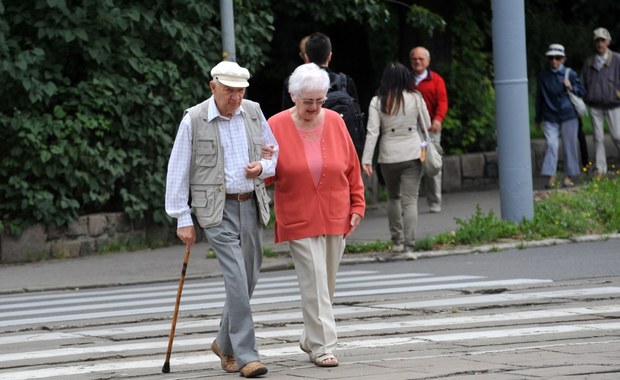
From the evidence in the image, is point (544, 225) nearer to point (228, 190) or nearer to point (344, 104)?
point (344, 104)

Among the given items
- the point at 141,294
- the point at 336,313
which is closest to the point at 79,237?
the point at 141,294

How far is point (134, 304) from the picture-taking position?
12.6m

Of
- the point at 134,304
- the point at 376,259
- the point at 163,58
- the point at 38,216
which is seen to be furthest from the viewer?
the point at 163,58

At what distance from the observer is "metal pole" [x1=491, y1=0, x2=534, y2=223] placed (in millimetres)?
16000

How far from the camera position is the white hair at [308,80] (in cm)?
848

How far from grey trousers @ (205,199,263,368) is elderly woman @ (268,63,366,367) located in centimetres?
31

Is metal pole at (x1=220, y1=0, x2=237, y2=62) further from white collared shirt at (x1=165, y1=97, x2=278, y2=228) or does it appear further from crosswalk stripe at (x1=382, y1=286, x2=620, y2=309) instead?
white collared shirt at (x1=165, y1=97, x2=278, y2=228)

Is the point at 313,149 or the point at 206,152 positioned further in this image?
the point at 313,149

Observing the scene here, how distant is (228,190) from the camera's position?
27.5 feet

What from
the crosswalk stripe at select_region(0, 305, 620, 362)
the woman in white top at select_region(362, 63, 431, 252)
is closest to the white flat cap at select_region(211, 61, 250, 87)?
the crosswalk stripe at select_region(0, 305, 620, 362)

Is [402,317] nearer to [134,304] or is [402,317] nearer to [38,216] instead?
A: [134,304]

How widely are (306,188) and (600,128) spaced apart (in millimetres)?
12592

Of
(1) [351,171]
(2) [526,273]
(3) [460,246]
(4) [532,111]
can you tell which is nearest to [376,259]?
(3) [460,246]

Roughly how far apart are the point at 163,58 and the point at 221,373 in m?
9.68
